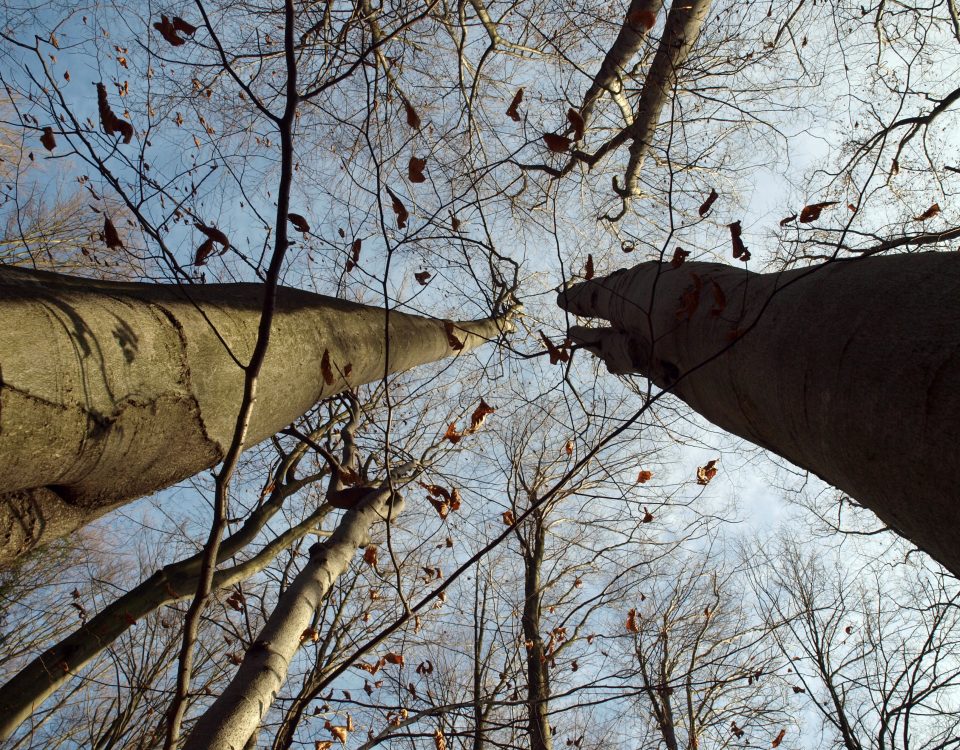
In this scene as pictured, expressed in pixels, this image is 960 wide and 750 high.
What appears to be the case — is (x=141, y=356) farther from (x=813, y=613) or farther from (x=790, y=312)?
(x=813, y=613)

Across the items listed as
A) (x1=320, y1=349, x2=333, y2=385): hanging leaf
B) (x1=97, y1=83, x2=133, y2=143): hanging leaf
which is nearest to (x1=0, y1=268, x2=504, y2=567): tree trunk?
(x1=320, y1=349, x2=333, y2=385): hanging leaf

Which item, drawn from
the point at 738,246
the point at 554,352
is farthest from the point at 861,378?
the point at 554,352

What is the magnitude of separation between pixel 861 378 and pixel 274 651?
7.55ft

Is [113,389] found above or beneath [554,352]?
beneath

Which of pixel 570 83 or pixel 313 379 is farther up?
pixel 570 83

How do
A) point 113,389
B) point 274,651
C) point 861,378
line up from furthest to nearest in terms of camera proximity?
point 274,651
point 113,389
point 861,378

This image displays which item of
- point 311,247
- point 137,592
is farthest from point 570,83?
point 137,592

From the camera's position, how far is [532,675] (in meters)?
4.81

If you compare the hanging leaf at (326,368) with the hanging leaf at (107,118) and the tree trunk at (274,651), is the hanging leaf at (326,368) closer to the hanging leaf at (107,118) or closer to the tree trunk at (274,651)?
the tree trunk at (274,651)

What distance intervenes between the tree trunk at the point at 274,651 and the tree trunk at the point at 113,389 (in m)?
0.55

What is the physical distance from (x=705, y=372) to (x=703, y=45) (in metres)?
3.90

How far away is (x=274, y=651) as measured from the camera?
206 centimetres

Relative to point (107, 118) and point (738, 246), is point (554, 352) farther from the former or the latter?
point (107, 118)

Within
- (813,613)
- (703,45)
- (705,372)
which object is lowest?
(705,372)
